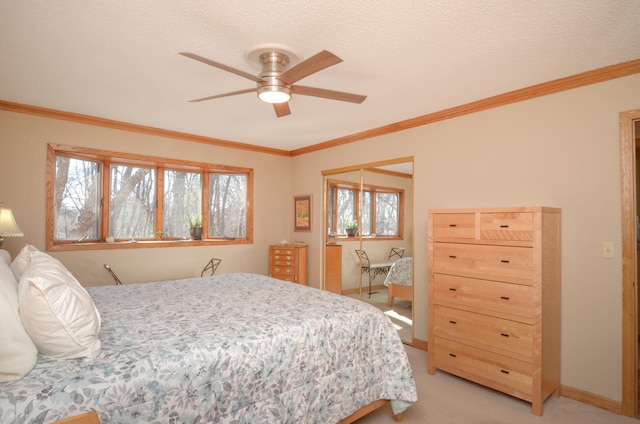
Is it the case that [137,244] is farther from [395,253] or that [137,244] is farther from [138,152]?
[395,253]

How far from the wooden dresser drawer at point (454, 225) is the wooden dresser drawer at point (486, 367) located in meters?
0.91

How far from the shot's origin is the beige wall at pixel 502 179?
2604 mm

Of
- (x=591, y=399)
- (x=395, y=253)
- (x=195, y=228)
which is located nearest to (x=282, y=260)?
(x=195, y=228)

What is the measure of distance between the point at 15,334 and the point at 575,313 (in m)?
3.48

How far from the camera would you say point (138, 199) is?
4.50 m

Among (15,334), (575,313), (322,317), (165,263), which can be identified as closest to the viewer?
(15,334)

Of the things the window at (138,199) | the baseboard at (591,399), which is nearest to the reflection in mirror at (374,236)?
the window at (138,199)

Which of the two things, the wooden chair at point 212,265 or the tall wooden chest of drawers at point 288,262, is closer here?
the wooden chair at point 212,265

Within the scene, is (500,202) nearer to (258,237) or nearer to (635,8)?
(635,8)

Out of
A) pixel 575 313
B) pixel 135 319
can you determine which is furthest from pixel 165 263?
pixel 575 313

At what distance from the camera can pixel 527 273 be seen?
254cm

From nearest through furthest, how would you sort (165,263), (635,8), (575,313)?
(635,8) → (575,313) → (165,263)

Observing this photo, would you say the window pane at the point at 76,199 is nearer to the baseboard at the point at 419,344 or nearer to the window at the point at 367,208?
the window at the point at 367,208

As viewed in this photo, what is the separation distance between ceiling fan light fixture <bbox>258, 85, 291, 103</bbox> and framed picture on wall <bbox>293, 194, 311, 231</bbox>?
3136mm
